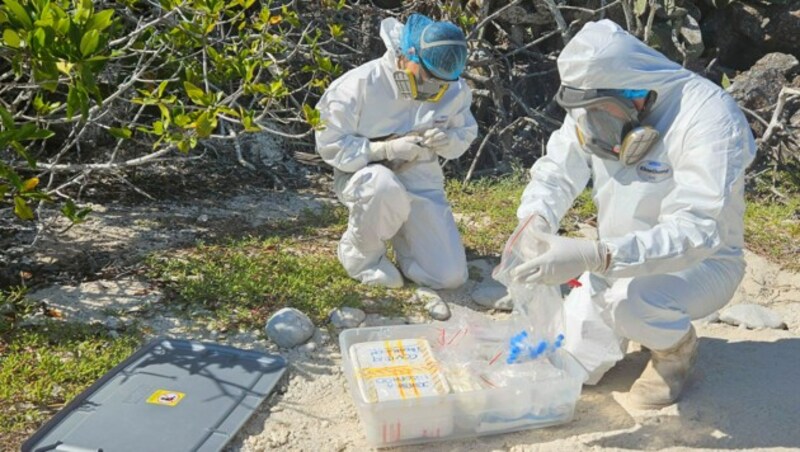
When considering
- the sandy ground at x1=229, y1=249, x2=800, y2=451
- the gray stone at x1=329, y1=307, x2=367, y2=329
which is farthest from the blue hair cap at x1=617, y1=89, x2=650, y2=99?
the gray stone at x1=329, y1=307, x2=367, y2=329

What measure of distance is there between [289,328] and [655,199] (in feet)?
4.91

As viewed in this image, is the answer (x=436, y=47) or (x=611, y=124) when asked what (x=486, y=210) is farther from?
(x=611, y=124)

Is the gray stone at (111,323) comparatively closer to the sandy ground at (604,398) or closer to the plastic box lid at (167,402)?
the sandy ground at (604,398)

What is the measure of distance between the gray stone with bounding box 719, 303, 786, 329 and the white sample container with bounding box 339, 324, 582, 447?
120cm

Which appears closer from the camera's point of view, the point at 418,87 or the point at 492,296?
the point at 418,87

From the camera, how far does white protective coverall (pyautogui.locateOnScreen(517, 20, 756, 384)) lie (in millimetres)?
2557

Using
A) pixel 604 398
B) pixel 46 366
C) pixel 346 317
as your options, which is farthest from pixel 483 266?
pixel 46 366

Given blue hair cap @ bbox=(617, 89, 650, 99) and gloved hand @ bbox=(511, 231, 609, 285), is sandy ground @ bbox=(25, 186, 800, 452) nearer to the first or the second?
gloved hand @ bbox=(511, 231, 609, 285)

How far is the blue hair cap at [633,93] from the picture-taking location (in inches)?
108

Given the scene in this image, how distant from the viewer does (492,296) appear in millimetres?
3883

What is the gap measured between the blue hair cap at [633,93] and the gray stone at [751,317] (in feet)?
4.60

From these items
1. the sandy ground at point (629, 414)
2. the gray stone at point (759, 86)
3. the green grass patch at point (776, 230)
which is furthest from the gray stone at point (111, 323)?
the gray stone at point (759, 86)

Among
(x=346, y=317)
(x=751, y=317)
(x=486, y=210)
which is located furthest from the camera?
(x=486, y=210)

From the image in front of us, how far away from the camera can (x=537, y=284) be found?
9.32ft
